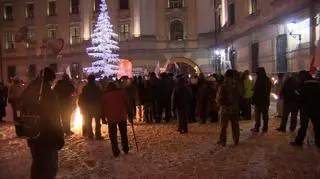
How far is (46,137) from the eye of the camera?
257 inches

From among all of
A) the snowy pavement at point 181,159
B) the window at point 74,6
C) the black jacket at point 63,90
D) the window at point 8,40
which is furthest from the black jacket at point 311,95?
the window at point 8,40

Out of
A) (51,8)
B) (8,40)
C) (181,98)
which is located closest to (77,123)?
(181,98)

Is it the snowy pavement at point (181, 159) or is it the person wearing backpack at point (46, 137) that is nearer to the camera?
the person wearing backpack at point (46, 137)

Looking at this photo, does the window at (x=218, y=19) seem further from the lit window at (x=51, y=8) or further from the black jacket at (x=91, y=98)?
the black jacket at (x=91, y=98)

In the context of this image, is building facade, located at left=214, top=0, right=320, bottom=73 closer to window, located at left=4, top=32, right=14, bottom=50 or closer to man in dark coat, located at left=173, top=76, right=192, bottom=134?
A: man in dark coat, located at left=173, top=76, right=192, bottom=134

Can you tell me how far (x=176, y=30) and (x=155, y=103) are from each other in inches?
1196

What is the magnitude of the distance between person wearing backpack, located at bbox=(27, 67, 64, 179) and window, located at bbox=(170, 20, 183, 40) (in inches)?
1630

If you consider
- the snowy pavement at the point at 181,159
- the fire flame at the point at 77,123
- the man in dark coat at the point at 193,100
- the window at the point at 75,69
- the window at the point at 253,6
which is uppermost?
the window at the point at 253,6

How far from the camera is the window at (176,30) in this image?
47.7 meters

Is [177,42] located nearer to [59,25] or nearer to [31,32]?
[59,25]

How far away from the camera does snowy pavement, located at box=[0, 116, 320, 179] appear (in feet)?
29.3

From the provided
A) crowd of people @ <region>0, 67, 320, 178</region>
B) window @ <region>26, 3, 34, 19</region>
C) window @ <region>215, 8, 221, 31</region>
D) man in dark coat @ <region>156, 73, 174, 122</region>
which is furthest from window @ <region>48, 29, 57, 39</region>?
man in dark coat @ <region>156, 73, 174, 122</region>

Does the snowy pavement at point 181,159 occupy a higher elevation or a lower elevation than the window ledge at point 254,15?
lower

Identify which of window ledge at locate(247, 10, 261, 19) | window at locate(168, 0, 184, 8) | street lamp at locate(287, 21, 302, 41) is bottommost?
street lamp at locate(287, 21, 302, 41)
